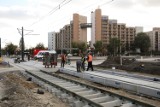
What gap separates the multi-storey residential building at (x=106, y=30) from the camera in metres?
155

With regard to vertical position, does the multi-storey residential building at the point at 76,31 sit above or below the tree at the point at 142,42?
above

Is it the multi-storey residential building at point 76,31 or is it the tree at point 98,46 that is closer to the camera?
the tree at point 98,46

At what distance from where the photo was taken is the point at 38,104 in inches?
414

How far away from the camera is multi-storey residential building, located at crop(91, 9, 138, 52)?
6097 inches

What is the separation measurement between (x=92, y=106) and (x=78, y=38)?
155 meters

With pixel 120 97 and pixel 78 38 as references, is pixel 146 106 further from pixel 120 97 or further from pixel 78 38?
pixel 78 38

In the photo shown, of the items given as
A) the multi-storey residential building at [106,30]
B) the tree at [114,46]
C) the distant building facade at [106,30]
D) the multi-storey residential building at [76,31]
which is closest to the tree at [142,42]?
the distant building facade at [106,30]

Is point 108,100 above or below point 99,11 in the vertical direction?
below

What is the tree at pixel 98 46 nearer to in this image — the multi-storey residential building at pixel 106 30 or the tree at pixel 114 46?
the tree at pixel 114 46

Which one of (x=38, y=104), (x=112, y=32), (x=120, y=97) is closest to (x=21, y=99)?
(x=38, y=104)

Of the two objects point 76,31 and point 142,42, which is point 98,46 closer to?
point 142,42

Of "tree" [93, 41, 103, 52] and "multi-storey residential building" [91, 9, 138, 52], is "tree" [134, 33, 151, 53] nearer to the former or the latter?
"multi-storey residential building" [91, 9, 138, 52]

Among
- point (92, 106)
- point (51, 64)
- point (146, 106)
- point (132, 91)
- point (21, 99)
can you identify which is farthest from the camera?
point (51, 64)

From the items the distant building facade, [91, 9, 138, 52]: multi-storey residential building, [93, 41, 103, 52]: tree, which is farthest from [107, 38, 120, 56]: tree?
[91, 9, 138, 52]: multi-storey residential building
